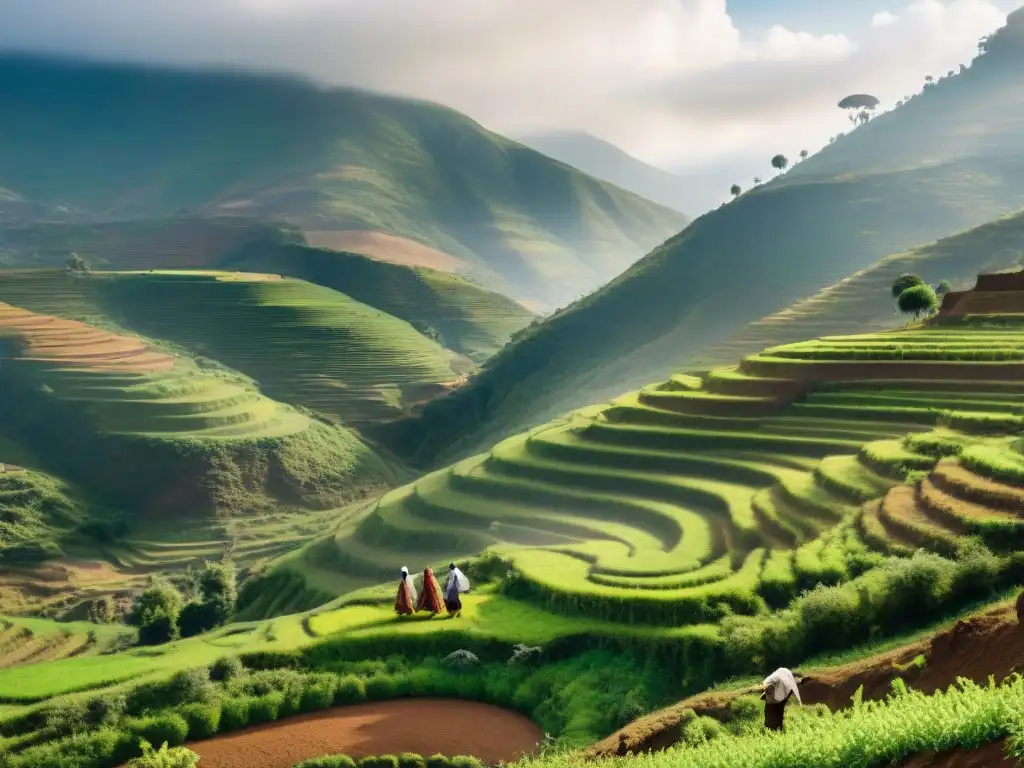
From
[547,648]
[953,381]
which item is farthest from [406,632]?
[953,381]

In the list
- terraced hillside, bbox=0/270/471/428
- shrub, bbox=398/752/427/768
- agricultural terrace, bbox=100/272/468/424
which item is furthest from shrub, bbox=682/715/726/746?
terraced hillside, bbox=0/270/471/428

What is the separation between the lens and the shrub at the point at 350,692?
66.1 ft

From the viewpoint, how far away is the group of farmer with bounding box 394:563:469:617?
72.0 feet

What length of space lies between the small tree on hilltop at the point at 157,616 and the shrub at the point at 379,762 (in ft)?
64.1

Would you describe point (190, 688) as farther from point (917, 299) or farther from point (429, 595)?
point (917, 299)

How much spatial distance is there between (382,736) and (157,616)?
18520mm

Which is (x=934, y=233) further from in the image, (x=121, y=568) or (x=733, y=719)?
(x=733, y=719)

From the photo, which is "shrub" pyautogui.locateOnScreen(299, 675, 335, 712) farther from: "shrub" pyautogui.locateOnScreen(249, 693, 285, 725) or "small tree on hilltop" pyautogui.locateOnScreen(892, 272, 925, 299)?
"small tree on hilltop" pyautogui.locateOnScreen(892, 272, 925, 299)

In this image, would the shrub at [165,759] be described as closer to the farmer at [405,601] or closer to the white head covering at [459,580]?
the farmer at [405,601]

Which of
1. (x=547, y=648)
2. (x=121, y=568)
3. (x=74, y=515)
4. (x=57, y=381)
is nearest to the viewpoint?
(x=547, y=648)

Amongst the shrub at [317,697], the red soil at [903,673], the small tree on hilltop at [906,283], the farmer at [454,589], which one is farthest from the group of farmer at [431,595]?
the small tree on hilltop at [906,283]

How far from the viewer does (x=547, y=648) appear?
68.4 ft

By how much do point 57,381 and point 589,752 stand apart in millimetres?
63878

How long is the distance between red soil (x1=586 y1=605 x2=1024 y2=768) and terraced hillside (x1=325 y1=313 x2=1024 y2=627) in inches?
214
